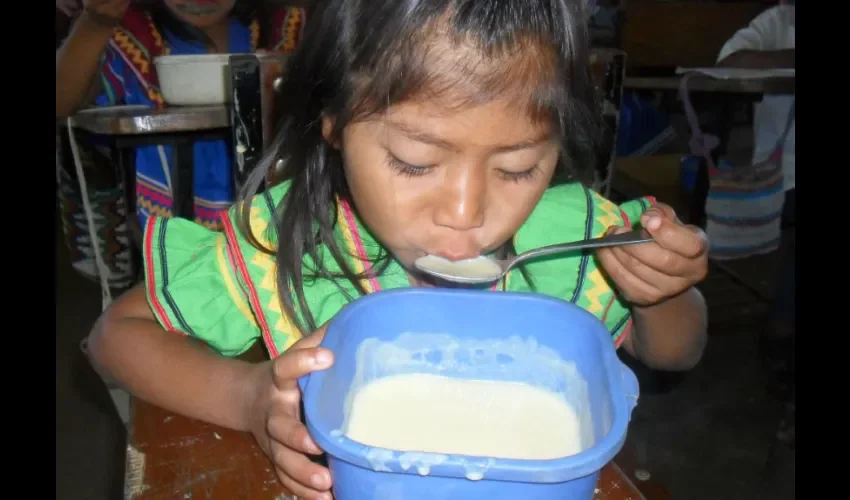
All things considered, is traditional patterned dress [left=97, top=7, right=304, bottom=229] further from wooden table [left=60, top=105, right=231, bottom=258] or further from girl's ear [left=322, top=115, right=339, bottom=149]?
girl's ear [left=322, top=115, right=339, bottom=149]

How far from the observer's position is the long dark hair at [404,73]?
61 cm

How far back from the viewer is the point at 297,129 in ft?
2.71

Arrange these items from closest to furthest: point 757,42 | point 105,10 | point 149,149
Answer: point 105,10
point 149,149
point 757,42

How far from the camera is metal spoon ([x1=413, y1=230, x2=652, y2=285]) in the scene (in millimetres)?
686

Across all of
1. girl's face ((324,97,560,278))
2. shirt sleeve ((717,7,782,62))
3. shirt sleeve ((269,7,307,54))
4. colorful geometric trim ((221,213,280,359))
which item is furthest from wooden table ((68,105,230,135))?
shirt sleeve ((717,7,782,62))

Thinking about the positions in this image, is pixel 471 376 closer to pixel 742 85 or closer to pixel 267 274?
pixel 267 274

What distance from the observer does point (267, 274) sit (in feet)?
2.68

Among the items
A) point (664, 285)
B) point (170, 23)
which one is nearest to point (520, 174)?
point (664, 285)

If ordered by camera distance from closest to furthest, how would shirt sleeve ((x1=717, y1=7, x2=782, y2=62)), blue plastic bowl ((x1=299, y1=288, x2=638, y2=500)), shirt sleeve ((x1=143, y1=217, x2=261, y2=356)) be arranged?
blue plastic bowl ((x1=299, y1=288, x2=638, y2=500)) < shirt sleeve ((x1=143, y1=217, x2=261, y2=356)) < shirt sleeve ((x1=717, y1=7, x2=782, y2=62))

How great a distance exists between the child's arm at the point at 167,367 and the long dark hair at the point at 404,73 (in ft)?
0.43

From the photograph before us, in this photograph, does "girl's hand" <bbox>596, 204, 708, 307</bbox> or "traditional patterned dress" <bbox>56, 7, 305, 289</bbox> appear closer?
"girl's hand" <bbox>596, 204, 708, 307</bbox>

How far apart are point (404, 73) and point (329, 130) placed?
157mm

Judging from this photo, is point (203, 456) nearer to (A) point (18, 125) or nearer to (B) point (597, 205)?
(A) point (18, 125)

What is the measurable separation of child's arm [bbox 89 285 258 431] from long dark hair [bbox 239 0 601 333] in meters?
0.13
